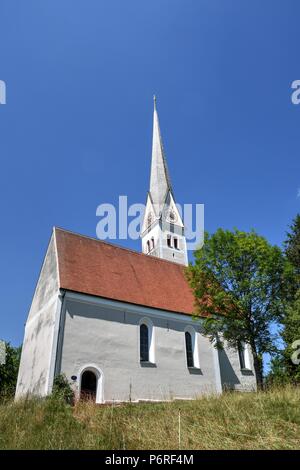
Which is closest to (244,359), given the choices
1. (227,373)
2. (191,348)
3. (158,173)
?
(227,373)

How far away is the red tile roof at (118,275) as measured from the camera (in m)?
20.4

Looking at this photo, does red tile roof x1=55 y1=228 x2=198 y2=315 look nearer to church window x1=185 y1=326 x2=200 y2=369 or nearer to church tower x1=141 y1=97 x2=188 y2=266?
church window x1=185 y1=326 x2=200 y2=369

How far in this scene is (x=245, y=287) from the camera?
16.6m

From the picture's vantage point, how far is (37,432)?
827cm

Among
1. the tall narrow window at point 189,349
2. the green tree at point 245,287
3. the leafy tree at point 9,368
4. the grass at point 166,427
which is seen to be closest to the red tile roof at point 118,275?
the tall narrow window at point 189,349

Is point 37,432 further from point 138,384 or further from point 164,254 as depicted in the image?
point 164,254

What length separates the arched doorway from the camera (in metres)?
17.3

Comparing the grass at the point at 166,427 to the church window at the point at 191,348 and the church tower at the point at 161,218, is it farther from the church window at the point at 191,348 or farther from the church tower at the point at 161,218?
the church tower at the point at 161,218

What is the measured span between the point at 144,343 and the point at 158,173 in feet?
127

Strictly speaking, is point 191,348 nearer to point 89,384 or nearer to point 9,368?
point 89,384

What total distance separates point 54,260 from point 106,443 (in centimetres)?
1526

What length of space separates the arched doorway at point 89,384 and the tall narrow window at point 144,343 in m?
3.17

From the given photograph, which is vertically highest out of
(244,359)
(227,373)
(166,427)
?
(244,359)
